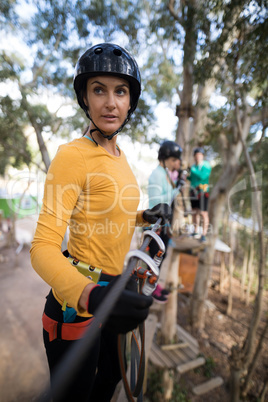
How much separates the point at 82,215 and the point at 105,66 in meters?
1.01

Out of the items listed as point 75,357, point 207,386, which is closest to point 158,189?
point 75,357

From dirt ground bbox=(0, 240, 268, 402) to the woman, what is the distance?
3873 millimetres

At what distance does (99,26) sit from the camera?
739cm

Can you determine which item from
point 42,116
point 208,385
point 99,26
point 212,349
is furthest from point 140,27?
point 212,349

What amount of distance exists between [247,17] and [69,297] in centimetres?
560

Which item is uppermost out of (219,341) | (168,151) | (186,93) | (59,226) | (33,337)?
(186,93)

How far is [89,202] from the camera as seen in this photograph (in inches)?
53.7

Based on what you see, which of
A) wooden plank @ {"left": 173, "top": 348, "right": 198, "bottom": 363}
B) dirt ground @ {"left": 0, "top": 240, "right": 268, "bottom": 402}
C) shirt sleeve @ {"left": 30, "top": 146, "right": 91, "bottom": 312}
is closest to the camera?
shirt sleeve @ {"left": 30, "top": 146, "right": 91, "bottom": 312}

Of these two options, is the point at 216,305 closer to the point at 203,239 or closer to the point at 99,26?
the point at 203,239

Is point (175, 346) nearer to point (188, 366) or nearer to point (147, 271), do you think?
point (188, 366)

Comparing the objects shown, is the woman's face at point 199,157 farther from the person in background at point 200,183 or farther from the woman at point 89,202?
the woman at point 89,202

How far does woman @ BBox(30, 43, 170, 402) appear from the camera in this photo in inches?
46.4

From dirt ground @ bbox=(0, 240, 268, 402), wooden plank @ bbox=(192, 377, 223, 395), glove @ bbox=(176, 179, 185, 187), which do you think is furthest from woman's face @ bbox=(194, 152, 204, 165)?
wooden plank @ bbox=(192, 377, 223, 395)

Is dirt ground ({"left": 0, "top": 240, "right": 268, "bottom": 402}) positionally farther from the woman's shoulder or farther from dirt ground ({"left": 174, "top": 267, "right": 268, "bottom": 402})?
the woman's shoulder
